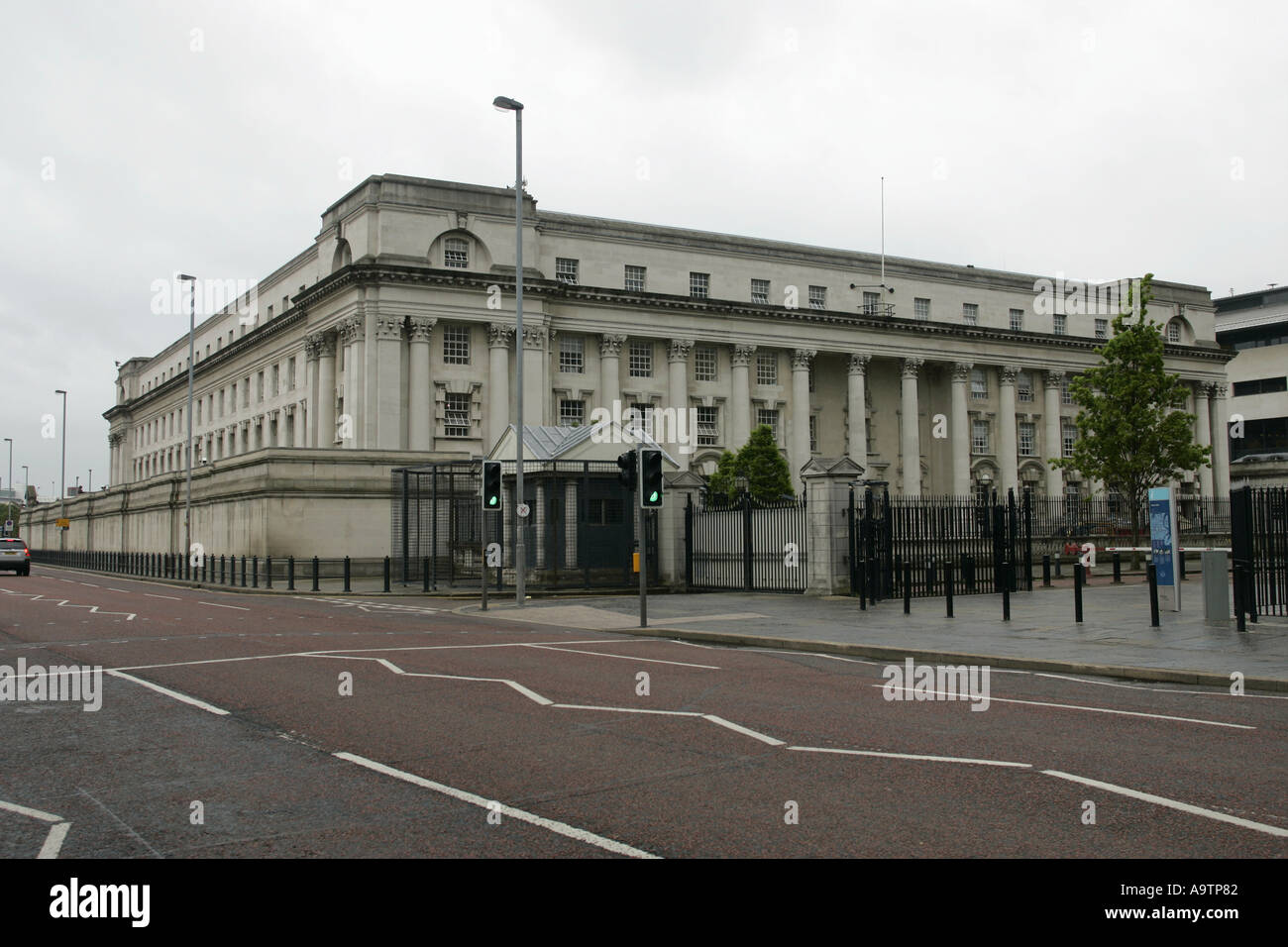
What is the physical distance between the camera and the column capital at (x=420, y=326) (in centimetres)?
5669

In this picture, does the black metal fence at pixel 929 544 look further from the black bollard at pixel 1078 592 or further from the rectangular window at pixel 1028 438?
the rectangular window at pixel 1028 438

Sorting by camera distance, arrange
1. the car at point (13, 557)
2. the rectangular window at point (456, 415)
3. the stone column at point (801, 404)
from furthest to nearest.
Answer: the stone column at point (801, 404), the rectangular window at point (456, 415), the car at point (13, 557)

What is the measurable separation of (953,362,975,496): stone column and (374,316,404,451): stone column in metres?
39.3

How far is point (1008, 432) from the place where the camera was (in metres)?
75.6

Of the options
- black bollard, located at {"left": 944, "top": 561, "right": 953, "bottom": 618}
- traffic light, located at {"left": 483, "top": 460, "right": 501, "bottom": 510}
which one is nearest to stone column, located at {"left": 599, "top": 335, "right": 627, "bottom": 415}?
traffic light, located at {"left": 483, "top": 460, "right": 501, "bottom": 510}

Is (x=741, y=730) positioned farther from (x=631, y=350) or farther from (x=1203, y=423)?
(x=1203, y=423)

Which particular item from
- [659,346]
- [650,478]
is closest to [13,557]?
[659,346]

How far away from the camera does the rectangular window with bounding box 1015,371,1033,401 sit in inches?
3051

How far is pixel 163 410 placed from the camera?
103750 millimetres

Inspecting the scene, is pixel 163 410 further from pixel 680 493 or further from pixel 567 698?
pixel 567 698

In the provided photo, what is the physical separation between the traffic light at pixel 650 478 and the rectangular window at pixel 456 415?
40.0 meters

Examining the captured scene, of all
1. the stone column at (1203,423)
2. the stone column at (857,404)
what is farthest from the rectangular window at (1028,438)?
the stone column at (1203,423)
